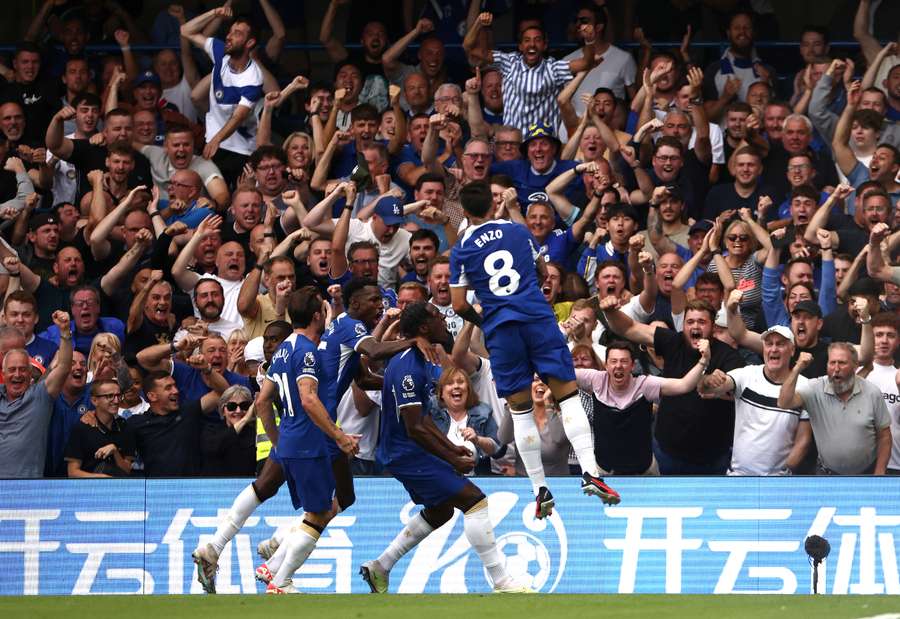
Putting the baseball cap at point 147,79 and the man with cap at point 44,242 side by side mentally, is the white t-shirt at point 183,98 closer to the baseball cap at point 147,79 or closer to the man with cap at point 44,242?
the baseball cap at point 147,79

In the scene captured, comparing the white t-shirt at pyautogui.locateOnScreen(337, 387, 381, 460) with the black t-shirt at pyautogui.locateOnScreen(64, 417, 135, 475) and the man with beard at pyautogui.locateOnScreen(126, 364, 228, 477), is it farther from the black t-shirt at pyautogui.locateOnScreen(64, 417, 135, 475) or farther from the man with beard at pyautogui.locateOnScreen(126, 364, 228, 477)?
the black t-shirt at pyautogui.locateOnScreen(64, 417, 135, 475)

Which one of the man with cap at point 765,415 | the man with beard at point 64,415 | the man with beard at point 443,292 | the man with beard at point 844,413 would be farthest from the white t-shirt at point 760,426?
the man with beard at point 64,415

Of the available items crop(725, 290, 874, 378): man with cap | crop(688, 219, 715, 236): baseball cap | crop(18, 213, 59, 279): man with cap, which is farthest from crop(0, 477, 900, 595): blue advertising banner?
crop(18, 213, 59, 279): man with cap

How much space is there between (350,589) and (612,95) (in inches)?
247

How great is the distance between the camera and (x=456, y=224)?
16281 millimetres

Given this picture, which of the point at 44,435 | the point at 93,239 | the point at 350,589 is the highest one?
the point at 93,239

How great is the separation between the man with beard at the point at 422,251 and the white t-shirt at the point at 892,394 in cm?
408

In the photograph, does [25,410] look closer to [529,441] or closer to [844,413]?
[529,441]

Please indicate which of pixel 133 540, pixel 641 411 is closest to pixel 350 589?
pixel 133 540

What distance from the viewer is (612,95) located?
17250 mm

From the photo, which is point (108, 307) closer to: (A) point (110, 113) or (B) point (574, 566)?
(A) point (110, 113)

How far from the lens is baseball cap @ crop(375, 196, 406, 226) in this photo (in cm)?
1602

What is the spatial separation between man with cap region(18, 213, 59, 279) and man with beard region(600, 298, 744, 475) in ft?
19.0

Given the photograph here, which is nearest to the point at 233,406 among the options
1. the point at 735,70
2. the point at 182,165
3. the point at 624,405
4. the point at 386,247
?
the point at 386,247
